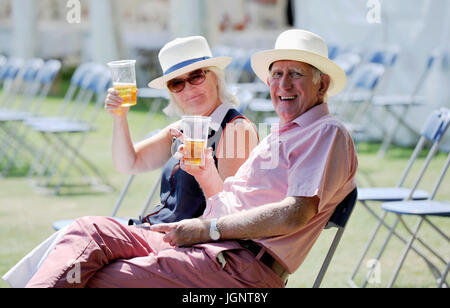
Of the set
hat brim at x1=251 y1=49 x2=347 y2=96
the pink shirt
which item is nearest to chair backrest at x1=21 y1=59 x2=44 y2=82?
hat brim at x1=251 y1=49 x2=347 y2=96

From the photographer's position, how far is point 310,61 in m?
2.77

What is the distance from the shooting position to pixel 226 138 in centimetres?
311

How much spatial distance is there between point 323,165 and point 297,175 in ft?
0.33

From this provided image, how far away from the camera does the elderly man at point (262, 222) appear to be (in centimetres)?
255

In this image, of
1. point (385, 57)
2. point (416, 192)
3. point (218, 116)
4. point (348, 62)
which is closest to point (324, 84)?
point (218, 116)

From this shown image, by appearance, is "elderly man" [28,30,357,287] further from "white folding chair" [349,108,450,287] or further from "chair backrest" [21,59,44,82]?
"chair backrest" [21,59,44,82]

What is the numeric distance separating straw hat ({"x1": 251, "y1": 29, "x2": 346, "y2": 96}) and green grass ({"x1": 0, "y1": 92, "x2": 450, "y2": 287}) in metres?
1.78

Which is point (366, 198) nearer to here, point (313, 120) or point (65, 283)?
point (313, 120)

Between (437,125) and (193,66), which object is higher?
(193,66)

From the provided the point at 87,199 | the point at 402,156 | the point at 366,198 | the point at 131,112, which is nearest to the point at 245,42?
the point at 131,112

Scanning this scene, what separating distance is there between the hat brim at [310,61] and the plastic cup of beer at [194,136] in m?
0.42

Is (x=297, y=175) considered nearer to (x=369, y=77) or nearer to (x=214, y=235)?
(x=214, y=235)

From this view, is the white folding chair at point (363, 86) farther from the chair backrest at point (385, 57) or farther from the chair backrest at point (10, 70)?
the chair backrest at point (10, 70)

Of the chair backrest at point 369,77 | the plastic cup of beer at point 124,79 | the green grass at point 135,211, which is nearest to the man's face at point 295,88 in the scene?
the plastic cup of beer at point 124,79
